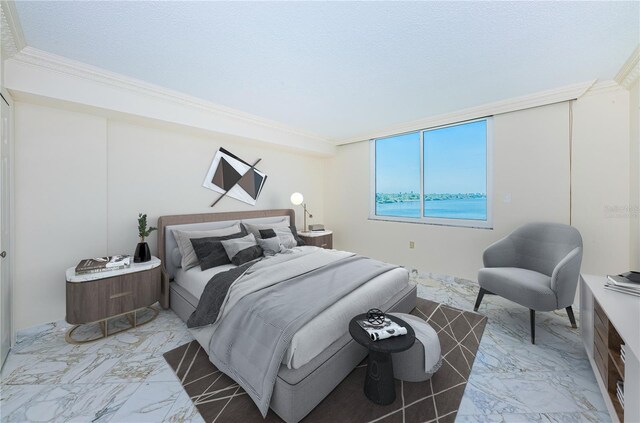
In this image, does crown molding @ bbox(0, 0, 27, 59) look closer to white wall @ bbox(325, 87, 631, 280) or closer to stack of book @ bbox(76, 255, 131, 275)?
stack of book @ bbox(76, 255, 131, 275)

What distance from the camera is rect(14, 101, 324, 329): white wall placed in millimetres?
2316

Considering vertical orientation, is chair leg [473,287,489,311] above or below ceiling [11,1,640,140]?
below

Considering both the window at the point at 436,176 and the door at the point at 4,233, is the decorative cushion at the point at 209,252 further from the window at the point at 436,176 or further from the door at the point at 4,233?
the window at the point at 436,176

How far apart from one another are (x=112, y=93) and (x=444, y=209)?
445 cm

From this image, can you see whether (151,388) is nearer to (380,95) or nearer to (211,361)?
(211,361)

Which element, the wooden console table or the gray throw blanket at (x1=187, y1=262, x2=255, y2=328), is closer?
the wooden console table

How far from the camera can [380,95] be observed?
2961 mm

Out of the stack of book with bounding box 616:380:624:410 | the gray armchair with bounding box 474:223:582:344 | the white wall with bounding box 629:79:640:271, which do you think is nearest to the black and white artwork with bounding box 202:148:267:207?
the gray armchair with bounding box 474:223:582:344

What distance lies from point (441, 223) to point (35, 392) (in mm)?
4553

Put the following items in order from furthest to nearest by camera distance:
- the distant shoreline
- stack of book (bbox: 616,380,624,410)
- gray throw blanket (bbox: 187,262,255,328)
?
the distant shoreline → gray throw blanket (bbox: 187,262,255,328) → stack of book (bbox: 616,380,624,410)

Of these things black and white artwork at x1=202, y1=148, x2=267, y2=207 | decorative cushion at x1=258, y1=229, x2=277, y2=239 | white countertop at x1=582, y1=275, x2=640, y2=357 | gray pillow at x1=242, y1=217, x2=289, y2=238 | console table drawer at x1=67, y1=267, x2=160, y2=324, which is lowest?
console table drawer at x1=67, y1=267, x2=160, y2=324

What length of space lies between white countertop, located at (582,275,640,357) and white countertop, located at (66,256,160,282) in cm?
349

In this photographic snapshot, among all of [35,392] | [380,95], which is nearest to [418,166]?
[380,95]

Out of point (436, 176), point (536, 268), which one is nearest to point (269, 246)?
point (436, 176)
